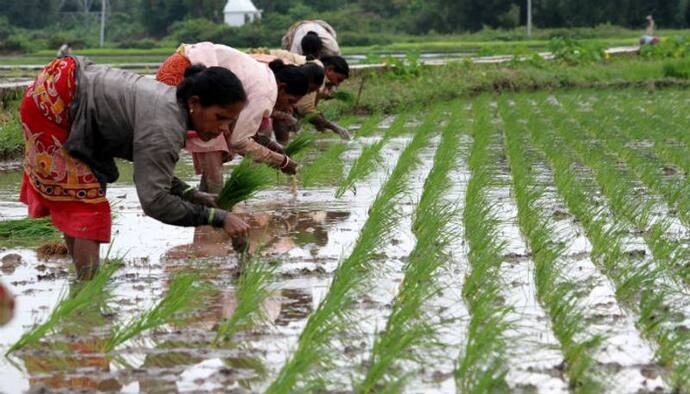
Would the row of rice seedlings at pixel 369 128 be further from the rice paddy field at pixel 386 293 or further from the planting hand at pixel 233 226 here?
the planting hand at pixel 233 226

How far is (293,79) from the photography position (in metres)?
6.25

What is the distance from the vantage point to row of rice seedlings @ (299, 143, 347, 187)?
7.96 meters

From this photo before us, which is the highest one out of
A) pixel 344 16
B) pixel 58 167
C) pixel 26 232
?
pixel 58 167

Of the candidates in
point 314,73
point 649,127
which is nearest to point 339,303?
point 314,73

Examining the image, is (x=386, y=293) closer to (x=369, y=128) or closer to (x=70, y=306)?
(x=70, y=306)

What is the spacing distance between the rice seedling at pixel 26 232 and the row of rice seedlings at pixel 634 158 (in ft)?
9.47

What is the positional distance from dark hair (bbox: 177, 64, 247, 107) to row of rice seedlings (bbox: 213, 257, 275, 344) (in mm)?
577

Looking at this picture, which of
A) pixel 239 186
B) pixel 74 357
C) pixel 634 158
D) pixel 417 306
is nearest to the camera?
pixel 74 357

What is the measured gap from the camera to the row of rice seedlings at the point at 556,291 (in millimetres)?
3494

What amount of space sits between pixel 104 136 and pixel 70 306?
884 mm

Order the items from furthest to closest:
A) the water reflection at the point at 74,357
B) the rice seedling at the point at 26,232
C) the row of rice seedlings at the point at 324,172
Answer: the row of rice seedlings at the point at 324,172 → the rice seedling at the point at 26,232 → the water reflection at the point at 74,357

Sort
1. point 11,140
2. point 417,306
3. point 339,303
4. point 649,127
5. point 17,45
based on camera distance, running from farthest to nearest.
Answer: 1. point 17,45
2. point 649,127
3. point 11,140
4. point 417,306
5. point 339,303

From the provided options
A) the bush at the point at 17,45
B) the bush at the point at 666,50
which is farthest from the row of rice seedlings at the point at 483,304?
the bush at the point at 17,45

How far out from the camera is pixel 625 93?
54.1 ft
